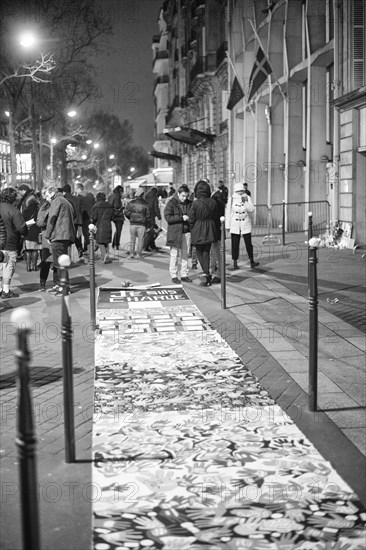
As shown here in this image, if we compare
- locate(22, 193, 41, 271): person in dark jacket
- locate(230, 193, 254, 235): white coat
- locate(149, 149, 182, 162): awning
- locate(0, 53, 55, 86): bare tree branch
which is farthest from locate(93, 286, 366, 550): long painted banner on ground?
locate(149, 149, 182, 162): awning

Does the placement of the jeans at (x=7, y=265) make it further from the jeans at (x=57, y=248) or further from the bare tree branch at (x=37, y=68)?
the bare tree branch at (x=37, y=68)

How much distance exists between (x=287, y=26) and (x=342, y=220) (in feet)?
32.9

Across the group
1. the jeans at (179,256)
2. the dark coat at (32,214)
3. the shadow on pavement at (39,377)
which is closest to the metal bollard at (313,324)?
the shadow on pavement at (39,377)

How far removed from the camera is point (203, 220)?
13.9 meters

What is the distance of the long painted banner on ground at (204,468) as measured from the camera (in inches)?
164

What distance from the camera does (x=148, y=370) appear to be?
25.2 feet

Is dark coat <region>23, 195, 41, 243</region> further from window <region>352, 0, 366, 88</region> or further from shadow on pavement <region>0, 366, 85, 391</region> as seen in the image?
shadow on pavement <region>0, 366, 85, 391</region>

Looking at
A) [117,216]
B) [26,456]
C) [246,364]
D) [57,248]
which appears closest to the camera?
[26,456]

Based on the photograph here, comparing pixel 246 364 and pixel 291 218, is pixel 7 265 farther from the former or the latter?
pixel 291 218

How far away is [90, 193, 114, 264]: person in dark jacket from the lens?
18.1 metres

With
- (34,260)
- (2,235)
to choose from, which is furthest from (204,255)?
(34,260)

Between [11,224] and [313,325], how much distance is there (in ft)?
25.6

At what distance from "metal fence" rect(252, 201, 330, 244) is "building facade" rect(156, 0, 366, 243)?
12.5 inches

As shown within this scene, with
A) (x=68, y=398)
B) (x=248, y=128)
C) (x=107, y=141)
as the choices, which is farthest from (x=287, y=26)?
(x=107, y=141)
